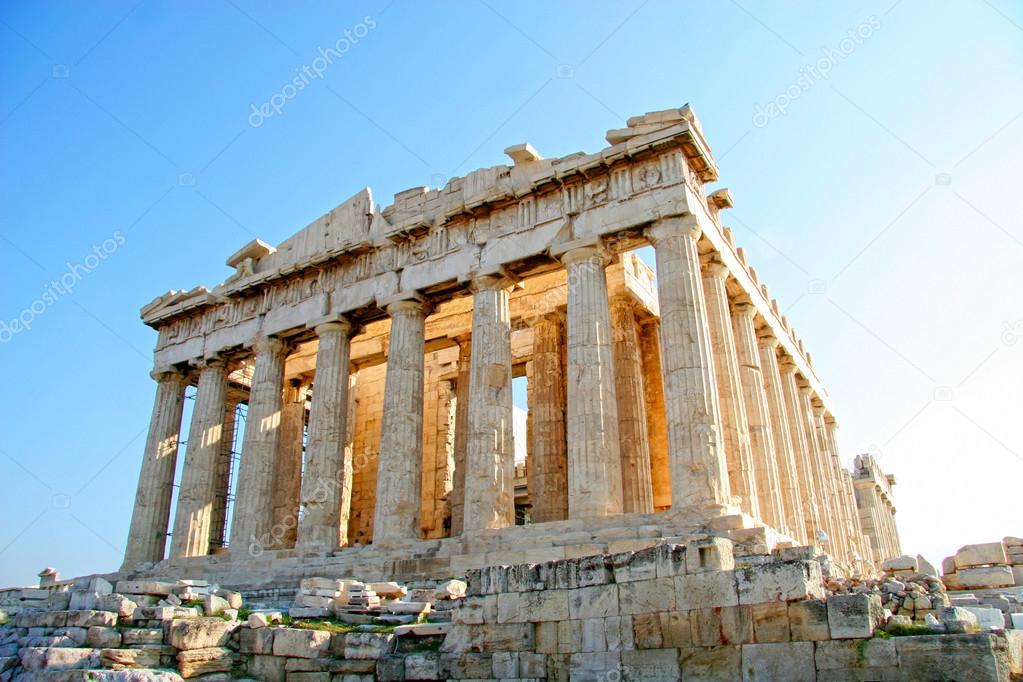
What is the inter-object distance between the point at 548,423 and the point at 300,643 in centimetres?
1140

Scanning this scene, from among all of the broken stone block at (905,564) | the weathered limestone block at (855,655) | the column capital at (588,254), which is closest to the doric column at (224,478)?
the column capital at (588,254)

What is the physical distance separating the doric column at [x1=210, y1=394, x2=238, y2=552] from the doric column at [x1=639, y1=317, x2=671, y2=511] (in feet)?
50.1

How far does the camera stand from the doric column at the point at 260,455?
21.7 metres

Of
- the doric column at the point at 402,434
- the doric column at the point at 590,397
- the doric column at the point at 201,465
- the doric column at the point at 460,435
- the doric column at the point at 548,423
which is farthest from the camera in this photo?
the doric column at the point at 201,465

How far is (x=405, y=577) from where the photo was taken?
55.9ft

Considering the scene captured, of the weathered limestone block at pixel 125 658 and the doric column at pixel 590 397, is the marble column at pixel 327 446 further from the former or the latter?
the weathered limestone block at pixel 125 658

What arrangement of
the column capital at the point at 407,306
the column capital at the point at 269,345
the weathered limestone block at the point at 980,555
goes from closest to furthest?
the weathered limestone block at the point at 980,555 → the column capital at the point at 407,306 → the column capital at the point at 269,345

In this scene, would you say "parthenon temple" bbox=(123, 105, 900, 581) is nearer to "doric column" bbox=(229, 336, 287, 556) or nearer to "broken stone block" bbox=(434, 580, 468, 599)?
"doric column" bbox=(229, 336, 287, 556)

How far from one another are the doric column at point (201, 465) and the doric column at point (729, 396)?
15.5 m

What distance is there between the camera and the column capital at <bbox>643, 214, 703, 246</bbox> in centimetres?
1758

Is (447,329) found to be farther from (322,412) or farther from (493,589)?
(493,589)

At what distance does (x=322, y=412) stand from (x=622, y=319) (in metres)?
8.73

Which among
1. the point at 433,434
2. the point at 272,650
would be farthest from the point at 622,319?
the point at 272,650

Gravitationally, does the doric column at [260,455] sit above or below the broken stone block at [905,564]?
above
